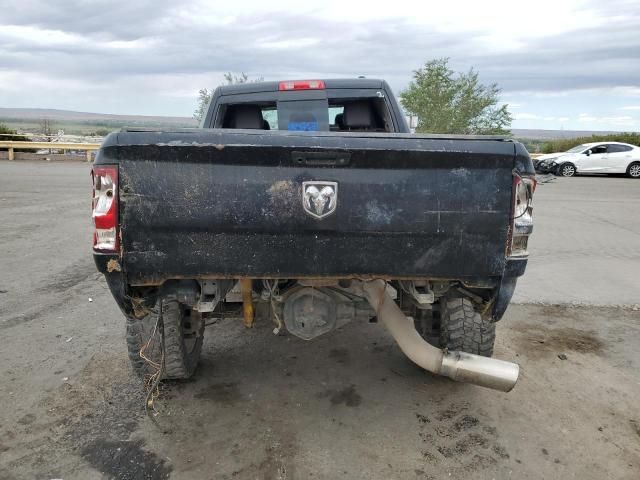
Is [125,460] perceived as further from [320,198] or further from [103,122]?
[103,122]

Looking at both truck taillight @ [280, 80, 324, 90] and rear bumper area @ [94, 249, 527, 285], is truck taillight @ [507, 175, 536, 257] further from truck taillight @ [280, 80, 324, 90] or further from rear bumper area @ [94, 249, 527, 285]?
truck taillight @ [280, 80, 324, 90]

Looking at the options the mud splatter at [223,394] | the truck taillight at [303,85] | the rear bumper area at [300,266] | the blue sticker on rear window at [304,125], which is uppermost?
the truck taillight at [303,85]

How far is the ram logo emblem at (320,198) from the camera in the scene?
255 cm

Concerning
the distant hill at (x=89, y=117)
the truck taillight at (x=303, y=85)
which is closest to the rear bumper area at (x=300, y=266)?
the truck taillight at (x=303, y=85)

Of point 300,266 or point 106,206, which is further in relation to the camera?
point 300,266

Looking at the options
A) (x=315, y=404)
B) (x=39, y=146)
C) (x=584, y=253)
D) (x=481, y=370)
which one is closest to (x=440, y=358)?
(x=481, y=370)

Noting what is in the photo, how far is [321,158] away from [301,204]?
0.24 m

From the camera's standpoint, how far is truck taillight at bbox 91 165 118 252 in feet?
8.23

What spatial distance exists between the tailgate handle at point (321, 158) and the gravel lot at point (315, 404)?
5.09 ft

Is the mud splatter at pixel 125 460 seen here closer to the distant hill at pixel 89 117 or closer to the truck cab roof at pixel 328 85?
the truck cab roof at pixel 328 85

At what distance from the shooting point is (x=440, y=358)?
3098mm

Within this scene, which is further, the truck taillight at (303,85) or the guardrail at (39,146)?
the guardrail at (39,146)

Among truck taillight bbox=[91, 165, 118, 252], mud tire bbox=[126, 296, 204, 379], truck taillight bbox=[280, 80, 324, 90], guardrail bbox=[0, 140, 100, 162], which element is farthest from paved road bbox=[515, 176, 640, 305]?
guardrail bbox=[0, 140, 100, 162]

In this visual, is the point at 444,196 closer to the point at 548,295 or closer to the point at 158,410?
the point at 158,410
